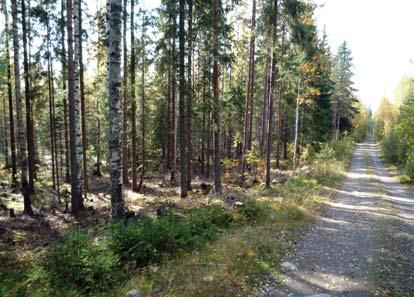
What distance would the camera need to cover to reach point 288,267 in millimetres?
5793

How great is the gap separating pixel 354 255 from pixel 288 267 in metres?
1.92

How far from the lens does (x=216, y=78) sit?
42.3ft

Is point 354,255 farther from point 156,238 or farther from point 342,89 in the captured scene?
point 342,89

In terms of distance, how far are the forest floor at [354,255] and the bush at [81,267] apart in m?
2.72

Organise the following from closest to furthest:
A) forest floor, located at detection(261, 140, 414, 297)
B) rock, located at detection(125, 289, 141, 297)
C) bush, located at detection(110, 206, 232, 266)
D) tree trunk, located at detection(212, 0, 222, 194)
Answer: rock, located at detection(125, 289, 141, 297), forest floor, located at detection(261, 140, 414, 297), bush, located at detection(110, 206, 232, 266), tree trunk, located at detection(212, 0, 222, 194)

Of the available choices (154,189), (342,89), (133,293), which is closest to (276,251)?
(133,293)

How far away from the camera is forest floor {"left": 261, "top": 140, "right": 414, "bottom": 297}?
5.00 m

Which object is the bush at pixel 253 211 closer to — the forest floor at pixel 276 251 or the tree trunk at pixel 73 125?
the forest floor at pixel 276 251

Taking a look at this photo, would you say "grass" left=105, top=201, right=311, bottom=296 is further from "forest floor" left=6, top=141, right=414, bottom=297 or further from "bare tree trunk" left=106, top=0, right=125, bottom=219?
"bare tree trunk" left=106, top=0, right=125, bottom=219

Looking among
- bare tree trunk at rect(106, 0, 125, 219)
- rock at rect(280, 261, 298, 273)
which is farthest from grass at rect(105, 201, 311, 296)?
bare tree trunk at rect(106, 0, 125, 219)

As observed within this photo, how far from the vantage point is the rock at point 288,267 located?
569 centimetres

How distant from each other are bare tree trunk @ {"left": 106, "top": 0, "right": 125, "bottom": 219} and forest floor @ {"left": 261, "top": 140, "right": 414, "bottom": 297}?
4298 mm

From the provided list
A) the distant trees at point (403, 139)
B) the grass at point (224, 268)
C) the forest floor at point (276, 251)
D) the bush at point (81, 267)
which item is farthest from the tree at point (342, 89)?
the bush at point (81, 267)

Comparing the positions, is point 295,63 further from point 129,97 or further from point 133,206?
point 133,206
